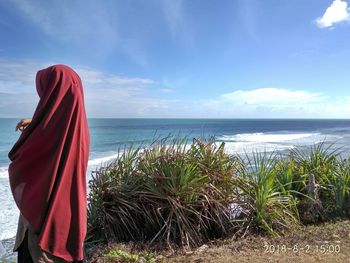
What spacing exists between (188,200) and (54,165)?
2.74m

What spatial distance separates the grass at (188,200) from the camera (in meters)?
4.46

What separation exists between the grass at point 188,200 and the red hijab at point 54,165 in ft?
7.50

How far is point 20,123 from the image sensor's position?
223 cm

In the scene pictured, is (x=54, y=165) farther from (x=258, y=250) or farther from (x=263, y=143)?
(x=263, y=143)

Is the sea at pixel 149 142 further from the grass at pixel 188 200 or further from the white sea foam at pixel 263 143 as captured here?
the grass at pixel 188 200

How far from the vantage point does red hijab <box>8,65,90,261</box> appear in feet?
6.63

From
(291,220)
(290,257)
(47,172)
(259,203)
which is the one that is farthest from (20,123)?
(291,220)

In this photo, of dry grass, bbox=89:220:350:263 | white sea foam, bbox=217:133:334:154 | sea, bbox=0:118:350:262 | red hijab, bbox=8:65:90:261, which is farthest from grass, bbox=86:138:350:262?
white sea foam, bbox=217:133:334:154

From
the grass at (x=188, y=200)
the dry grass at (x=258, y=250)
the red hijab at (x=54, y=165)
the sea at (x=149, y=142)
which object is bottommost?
the sea at (x=149, y=142)

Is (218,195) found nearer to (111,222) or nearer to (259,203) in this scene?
(259,203)

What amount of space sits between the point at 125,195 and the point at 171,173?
623 millimetres

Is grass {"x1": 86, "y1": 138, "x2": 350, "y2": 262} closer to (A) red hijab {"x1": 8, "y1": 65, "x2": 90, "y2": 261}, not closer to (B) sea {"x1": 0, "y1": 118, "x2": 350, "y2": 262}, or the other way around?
(B) sea {"x1": 0, "y1": 118, "x2": 350, "y2": 262}

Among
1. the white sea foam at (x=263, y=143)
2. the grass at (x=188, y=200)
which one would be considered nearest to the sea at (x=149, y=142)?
the white sea foam at (x=263, y=143)

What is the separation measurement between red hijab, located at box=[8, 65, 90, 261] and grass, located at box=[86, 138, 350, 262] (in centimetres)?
229
